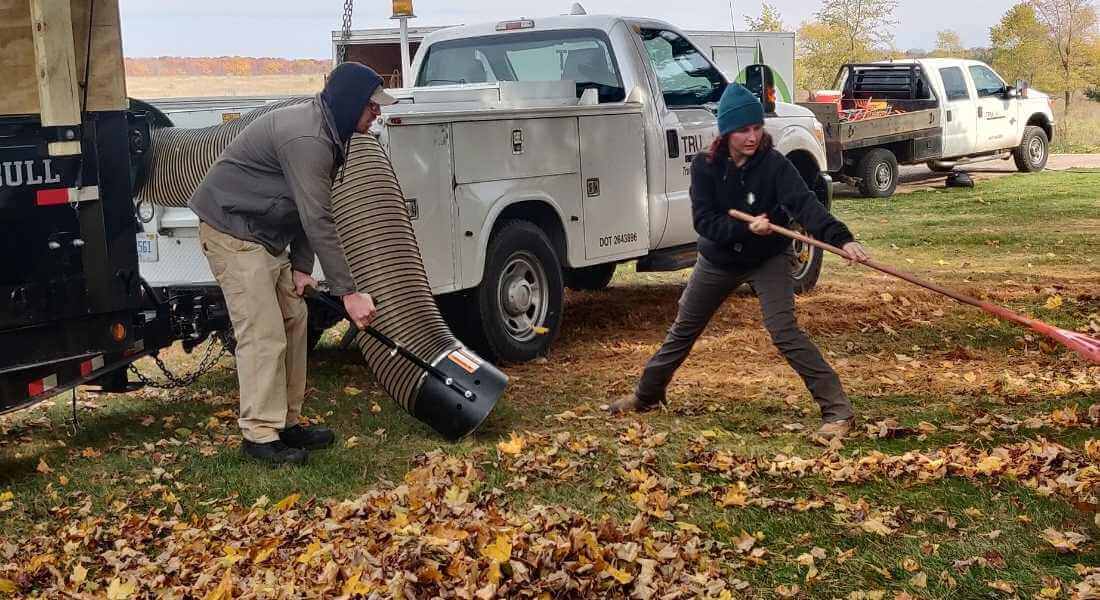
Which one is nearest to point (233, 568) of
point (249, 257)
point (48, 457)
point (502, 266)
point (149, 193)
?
point (249, 257)

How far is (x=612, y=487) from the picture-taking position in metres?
5.80

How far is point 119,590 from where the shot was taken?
4.66 metres

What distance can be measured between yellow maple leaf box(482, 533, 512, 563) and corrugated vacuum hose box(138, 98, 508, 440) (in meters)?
1.94

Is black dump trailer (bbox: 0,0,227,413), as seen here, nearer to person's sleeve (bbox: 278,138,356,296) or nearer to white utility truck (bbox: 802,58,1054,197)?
person's sleeve (bbox: 278,138,356,296)

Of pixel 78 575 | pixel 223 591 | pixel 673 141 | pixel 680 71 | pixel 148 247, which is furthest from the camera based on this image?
pixel 680 71

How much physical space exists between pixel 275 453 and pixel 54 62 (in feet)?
7.15

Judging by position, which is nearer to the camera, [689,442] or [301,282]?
[301,282]

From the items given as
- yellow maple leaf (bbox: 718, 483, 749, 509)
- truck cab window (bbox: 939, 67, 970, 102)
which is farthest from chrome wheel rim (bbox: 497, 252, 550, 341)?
truck cab window (bbox: 939, 67, 970, 102)

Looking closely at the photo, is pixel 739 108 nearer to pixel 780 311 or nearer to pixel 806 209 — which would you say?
pixel 806 209

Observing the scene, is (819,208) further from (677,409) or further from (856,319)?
(856,319)

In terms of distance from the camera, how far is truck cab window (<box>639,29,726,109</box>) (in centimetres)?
995

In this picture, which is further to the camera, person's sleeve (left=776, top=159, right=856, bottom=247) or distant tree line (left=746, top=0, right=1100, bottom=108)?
distant tree line (left=746, top=0, right=1100, bottom=108)

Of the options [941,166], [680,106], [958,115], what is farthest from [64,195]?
[941,166]

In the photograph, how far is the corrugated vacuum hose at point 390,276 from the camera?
667 cm
